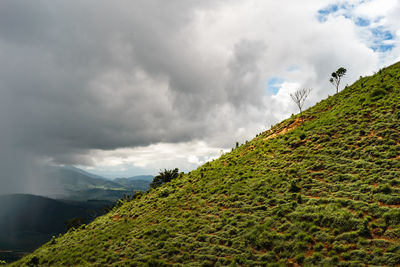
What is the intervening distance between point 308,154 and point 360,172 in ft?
24.8

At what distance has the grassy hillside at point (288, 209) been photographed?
16.2 meters

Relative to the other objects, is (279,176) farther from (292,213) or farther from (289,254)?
(289,254)

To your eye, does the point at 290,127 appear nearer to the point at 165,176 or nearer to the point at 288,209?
the point at 288,209

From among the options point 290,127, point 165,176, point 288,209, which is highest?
point 290,127

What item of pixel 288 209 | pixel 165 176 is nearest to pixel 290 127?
pixel 288 209

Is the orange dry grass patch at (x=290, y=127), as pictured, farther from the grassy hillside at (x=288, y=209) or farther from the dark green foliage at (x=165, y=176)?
the dark green foliage at (x=165, y=176)

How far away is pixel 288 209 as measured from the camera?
818 inches

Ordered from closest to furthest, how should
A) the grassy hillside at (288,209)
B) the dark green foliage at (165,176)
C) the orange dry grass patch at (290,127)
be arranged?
1. the grassy hillside at (288,209)
2. the orange dry grass patch at (290,127)
3. the dark green foliage at (165,176)

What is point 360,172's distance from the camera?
22453 millimetres

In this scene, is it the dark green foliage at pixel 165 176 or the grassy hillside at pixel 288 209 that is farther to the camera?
the dark green foliage at pixel 165 176

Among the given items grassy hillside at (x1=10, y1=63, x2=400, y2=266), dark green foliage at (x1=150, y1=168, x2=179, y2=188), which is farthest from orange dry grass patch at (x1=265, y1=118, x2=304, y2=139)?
dark green foliage at (x1=150, y1=168, x2=179, y2=188)

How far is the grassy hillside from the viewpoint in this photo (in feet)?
53.2

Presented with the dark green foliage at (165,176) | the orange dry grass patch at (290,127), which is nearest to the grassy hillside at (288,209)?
the orange dry grass patch at (290,127)

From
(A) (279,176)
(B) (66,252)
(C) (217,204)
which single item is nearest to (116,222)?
(B) (66,252)
